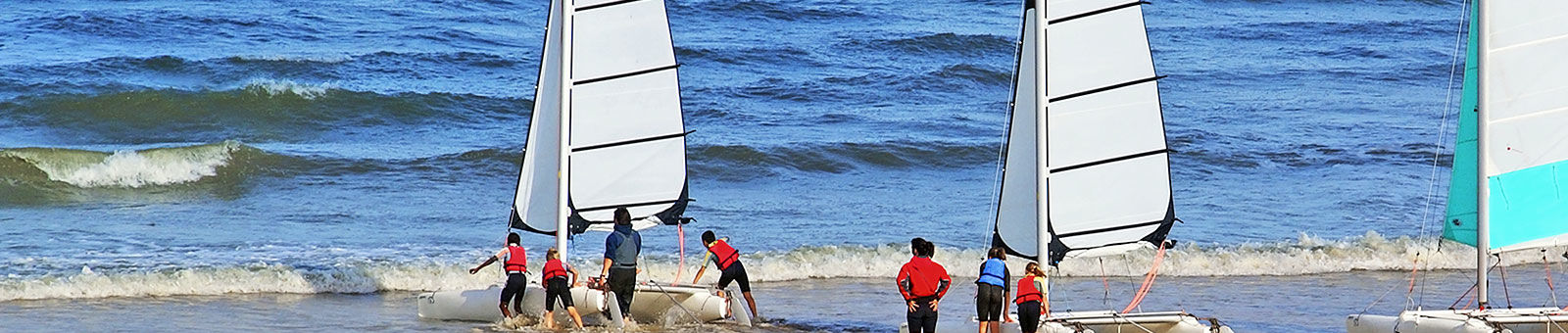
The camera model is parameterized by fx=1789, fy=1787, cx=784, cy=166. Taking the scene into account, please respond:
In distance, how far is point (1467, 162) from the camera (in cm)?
1305

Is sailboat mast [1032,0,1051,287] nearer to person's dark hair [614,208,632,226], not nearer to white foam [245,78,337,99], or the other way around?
person's dark hair [614,208,632,226]

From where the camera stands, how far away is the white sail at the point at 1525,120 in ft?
41.7

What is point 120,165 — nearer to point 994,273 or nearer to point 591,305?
point 591,305

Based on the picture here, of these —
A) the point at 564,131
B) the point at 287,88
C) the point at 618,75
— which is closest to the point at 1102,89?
the point at 618,75

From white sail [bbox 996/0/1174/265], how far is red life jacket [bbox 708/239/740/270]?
2.91m

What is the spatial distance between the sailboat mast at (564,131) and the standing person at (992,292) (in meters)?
3.96

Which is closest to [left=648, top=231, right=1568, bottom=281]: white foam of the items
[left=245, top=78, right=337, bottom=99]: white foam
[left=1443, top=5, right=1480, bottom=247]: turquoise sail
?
[left=1443, top=5, right=1480, bottom=247]: turquoise sail

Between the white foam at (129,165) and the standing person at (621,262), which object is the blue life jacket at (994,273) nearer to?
the standing person at (621,262)

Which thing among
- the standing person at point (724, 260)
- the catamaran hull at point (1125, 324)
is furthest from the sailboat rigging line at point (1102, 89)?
the standing person at point (724, 260)

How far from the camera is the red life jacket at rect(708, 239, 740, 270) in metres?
15.0

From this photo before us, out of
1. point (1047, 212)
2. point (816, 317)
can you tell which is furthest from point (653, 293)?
point (1047, 212)

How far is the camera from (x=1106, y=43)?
40.7 feet

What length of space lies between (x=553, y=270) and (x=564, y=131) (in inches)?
55.4

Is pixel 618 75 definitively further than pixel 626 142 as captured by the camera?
No
